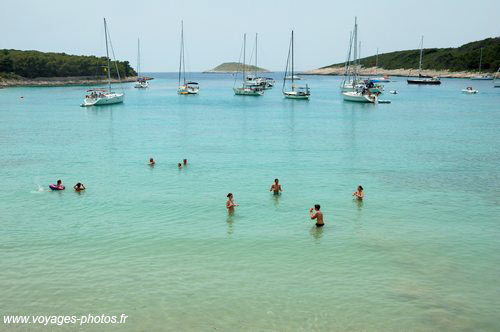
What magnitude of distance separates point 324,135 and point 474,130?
1989 cm

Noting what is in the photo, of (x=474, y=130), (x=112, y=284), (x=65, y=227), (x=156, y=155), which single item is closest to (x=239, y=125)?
(x=156, y=155)

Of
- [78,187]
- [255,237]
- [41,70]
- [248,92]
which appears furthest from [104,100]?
[41,70]

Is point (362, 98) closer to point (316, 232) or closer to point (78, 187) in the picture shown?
point (78, 187)

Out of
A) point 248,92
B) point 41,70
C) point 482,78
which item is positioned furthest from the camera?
point 482,78

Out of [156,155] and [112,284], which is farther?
[156,155]

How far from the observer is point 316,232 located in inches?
875

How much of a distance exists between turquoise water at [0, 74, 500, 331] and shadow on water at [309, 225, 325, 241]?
0.13 m

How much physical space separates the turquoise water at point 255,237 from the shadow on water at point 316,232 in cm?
13

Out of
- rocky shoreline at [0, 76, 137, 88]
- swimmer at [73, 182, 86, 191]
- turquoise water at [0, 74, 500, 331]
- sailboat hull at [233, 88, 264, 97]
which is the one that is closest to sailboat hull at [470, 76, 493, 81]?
sailboat hull at [233, 88, 264, 97]

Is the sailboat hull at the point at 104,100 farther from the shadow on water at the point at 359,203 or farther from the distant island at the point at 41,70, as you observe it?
the shadow on water at the point at 359,203

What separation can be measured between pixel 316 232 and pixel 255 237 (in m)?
2.95

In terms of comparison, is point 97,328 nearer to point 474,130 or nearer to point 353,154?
point 353,154

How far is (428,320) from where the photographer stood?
1451 cm

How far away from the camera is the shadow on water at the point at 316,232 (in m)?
21.6
